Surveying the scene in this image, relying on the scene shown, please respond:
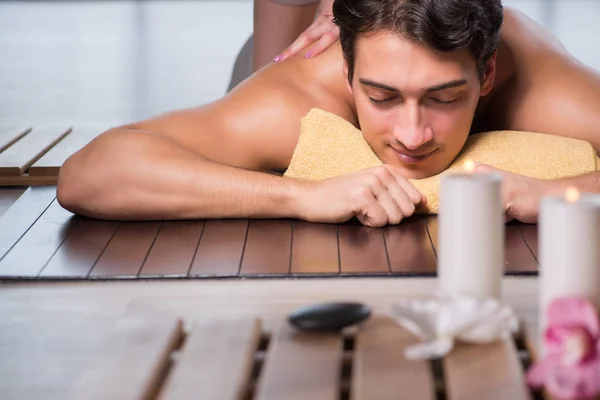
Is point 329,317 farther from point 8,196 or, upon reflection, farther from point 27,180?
point 27,180

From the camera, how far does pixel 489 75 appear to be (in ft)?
8.57

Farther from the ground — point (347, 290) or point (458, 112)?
point (458, 112)

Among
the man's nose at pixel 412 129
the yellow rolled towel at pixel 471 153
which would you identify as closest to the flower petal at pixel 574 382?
the man's nose at pixel 412 129

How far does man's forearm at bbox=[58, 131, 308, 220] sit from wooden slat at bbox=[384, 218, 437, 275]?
0.27 metres

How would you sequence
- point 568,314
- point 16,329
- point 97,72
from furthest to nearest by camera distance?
point 97,72
point 16,329
point 568,314

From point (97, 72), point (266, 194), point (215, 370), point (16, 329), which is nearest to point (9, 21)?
point (97, 72)

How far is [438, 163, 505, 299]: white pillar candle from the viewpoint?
56.0 inches

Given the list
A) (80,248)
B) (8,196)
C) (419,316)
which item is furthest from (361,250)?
(8,196)

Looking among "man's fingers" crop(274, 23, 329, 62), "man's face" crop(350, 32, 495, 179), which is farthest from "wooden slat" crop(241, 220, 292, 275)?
"man's fingers" crop(274, 23, 329, 62)

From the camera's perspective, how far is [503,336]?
1421 millimetres

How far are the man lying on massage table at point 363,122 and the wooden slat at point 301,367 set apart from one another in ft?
3.11

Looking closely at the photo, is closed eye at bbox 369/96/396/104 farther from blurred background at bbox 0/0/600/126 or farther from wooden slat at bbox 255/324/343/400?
blurred background at bbox 0/0/600/126

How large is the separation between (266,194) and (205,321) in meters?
0.95

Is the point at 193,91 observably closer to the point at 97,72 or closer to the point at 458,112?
the point at 97,72
